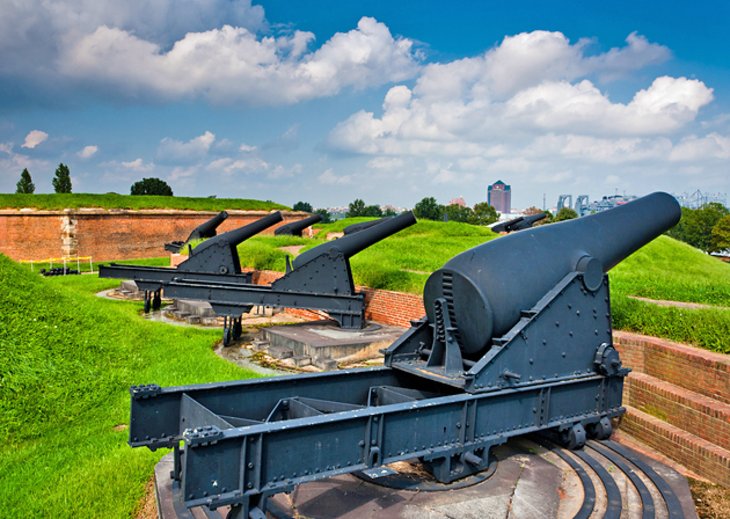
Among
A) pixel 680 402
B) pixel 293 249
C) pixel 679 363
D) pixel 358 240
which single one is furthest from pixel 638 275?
pixel 293 249

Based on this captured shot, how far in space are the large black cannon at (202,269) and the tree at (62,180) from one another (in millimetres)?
34910

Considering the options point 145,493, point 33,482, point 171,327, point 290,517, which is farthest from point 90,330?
point 290,517

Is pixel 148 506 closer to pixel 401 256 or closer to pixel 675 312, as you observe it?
pixel 675 312

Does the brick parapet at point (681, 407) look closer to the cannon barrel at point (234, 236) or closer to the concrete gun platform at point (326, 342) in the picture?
the concrete gun platform at point (326, 342)

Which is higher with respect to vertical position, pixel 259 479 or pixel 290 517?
pixel 259 479

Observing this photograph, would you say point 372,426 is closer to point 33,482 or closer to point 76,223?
point 33,482

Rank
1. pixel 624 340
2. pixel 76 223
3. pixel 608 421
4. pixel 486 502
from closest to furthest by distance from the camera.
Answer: pixel 486 502
pixel 608 421
pixel 624 340
pixel 76 223

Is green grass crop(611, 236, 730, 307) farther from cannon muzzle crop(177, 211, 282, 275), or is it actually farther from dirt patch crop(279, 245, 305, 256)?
dirt patch crop(279, 245, 305, 256)

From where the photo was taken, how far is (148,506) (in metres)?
3.91

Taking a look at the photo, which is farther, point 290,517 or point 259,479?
point 290,517

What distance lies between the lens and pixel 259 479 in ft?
9.44

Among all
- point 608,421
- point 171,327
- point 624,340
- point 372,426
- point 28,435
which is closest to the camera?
point 372,426

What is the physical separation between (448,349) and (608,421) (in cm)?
Result: 160

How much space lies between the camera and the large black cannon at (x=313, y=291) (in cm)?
949
